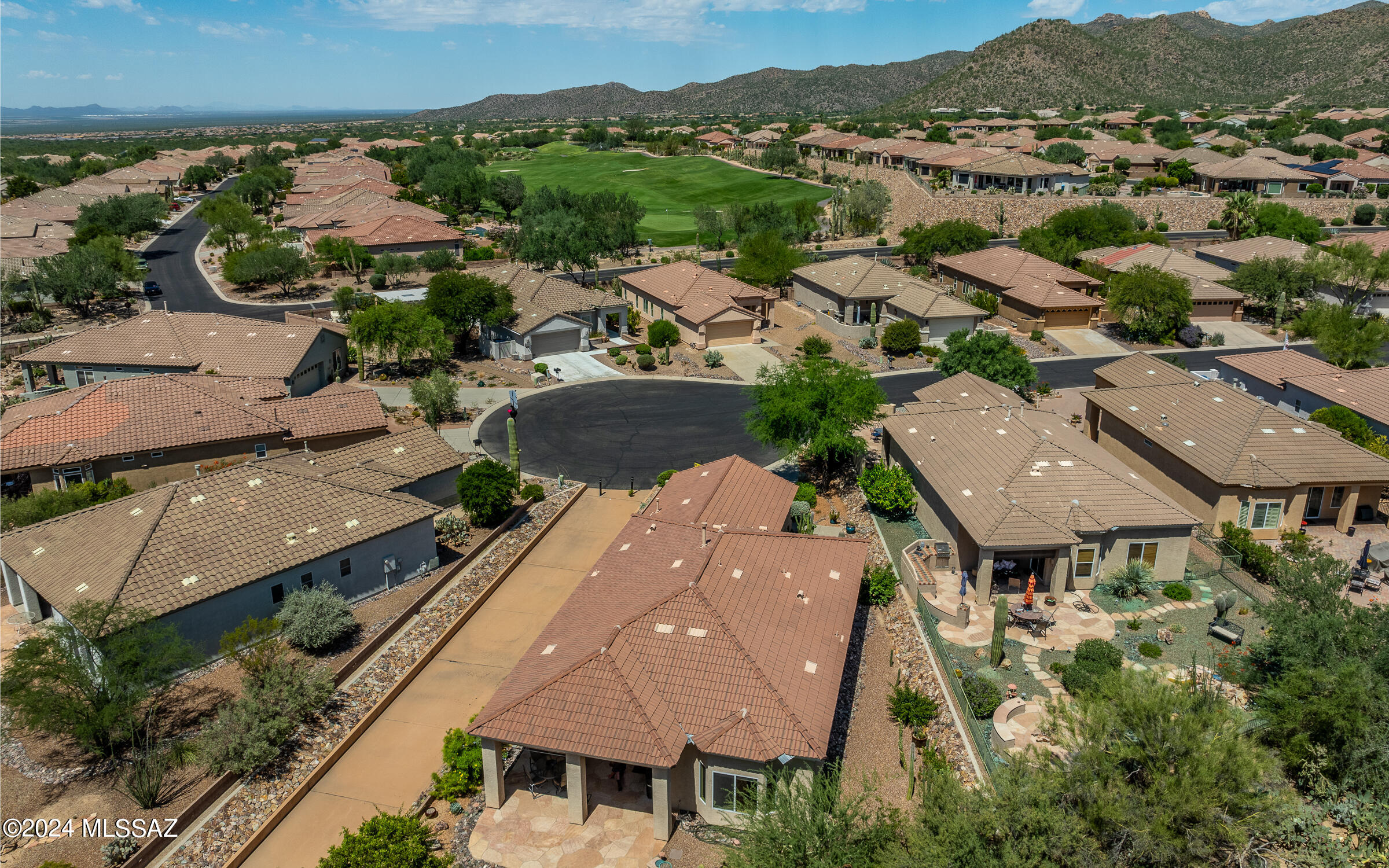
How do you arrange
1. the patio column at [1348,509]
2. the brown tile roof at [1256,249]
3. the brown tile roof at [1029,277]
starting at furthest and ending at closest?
the brown tile roof at [1256,249] < the brown tile roof at [1029,277] < the patio column at [1348,509]

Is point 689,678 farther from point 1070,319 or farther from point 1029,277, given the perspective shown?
point 1029,277

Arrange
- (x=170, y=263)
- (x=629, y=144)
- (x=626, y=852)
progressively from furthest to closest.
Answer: (x=629, y=144)
(x=170, y=263)
(x=626, y=852)

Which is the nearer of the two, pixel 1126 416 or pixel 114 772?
pixel 114 772

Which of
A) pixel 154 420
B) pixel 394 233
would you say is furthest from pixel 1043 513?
pixel 394 233

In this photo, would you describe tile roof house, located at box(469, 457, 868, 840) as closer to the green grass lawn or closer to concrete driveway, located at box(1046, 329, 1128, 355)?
concrete driveway, located at box(1046, 329, 1128, 355)

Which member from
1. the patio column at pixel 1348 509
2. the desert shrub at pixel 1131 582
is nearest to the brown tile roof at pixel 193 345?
the desert shrub at pixel 1131 582

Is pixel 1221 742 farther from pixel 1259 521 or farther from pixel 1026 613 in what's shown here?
pixel 1259 521

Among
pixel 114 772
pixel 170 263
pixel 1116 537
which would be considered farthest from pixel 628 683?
pixel 170 263

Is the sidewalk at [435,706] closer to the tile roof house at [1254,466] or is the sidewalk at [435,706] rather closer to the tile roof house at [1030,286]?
the tile roof house at [1254,466]
